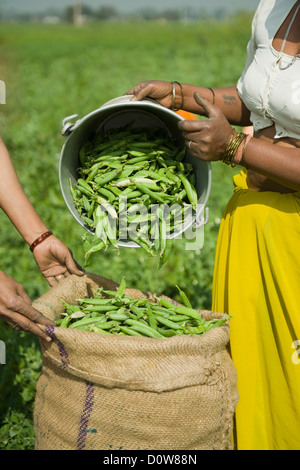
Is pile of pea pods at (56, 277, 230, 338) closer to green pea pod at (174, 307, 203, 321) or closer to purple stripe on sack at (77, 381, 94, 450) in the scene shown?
green pea pod at (174, 307, 203, 321)

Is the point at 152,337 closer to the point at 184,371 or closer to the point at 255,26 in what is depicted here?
the point at 184,371

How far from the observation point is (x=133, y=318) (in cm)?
271

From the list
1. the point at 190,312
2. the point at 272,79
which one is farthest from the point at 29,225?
the point at 272,79

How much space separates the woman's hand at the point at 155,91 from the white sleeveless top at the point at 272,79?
42 cm

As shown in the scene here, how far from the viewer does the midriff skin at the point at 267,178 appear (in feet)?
8.90

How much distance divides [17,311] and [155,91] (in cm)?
135

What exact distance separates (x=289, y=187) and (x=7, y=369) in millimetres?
2324

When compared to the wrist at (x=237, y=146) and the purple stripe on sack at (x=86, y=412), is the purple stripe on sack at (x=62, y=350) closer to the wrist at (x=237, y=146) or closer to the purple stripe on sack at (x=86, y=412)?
the purple stripe on sack at (x=86, y=412)

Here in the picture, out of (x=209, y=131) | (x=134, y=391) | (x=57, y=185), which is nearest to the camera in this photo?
(x=134, y=391)

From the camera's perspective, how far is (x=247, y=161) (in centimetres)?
260

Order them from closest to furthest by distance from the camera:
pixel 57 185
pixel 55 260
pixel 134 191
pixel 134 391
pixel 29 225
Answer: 1. pixel 134 391
2. pixel 134 191
3. pixel 29 225
4. pixel 55 260
5. pixel 57 185

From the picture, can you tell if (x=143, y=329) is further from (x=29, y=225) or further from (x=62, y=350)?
(x=29, y=225)

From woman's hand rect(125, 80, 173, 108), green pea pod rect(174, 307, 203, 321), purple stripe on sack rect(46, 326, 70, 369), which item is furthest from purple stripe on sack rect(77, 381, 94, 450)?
woman's hand rect(125, 80, 173, 108)

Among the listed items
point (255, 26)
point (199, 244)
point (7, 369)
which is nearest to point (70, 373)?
point (7, 369)
